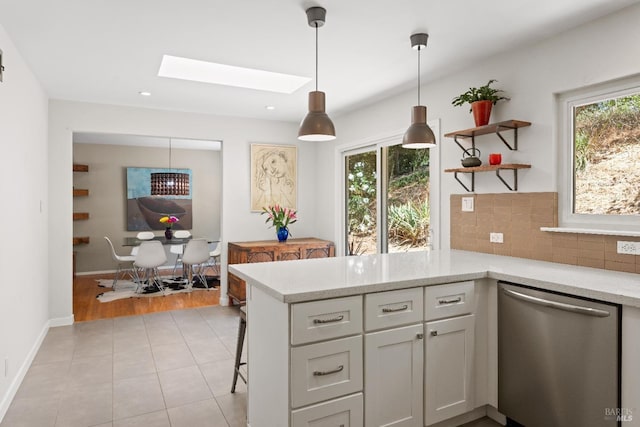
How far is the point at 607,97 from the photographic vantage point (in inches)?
95.8

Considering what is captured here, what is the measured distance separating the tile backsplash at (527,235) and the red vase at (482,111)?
0.54m

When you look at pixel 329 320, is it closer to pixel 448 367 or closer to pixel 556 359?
pixel 448 367

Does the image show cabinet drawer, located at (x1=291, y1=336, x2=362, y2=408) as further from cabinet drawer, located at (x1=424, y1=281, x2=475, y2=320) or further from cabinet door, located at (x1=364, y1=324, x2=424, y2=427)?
cabinet drawer, located at (x1=424, y1=281, x2=475, y2=320)

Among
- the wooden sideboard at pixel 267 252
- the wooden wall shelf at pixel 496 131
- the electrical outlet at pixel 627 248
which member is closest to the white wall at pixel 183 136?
the wooden sideboard at pixel 267 252

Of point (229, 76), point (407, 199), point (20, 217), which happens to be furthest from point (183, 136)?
point (407, 199)

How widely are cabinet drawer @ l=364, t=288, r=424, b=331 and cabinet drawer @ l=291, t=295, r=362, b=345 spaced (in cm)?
6

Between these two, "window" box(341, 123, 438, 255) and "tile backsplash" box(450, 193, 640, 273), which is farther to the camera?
"window" box(341, 123, 438, 255)

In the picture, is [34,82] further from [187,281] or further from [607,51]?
[607,51]

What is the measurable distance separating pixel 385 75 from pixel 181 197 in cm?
554

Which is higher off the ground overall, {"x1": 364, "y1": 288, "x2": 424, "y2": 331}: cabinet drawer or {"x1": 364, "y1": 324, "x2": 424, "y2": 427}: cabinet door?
{"x1": 364, "y1": 288, "x2": 424, "y2": 331}: cabinet drawer

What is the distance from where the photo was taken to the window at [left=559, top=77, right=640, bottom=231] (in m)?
2.33

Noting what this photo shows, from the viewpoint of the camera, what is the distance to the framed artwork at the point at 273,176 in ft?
17.3

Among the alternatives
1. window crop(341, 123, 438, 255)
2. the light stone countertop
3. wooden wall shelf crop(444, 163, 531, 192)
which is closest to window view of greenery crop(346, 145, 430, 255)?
window crop(341, 123, 438, 255)

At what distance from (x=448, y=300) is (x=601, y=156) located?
1313 mm
